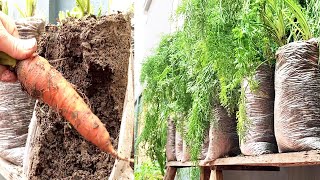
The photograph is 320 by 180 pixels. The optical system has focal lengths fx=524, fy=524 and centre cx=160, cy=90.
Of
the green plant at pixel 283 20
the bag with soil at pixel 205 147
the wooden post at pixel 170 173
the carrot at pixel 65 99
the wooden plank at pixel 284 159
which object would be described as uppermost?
the green plant at pixel 283 20

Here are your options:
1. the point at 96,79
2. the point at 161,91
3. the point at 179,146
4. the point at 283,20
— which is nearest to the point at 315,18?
the point at 283,20

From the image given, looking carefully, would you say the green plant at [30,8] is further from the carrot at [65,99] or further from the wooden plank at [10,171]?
the wooden plank at [10,171]

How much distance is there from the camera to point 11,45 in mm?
1237

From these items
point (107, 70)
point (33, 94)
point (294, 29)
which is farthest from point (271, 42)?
point (33, 94)

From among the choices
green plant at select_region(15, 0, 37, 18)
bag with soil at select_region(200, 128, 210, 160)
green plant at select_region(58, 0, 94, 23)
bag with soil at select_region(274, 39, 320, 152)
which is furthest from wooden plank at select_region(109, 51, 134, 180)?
bag with soil at select_region(200, 128, 210, 160)

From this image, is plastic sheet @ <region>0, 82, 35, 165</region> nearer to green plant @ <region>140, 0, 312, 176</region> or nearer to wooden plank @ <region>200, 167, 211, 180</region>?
green plant @ <region>140, 0, 312, 176</region>

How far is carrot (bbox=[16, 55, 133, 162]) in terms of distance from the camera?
50.3 inches

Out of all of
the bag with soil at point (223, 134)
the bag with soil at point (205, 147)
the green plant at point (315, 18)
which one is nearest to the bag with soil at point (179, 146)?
the bag with soil at point (205, 147)

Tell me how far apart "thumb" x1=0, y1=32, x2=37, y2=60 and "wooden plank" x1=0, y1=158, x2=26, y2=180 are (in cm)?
27

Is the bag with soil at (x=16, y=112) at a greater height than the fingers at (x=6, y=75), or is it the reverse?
the fingers at (x=6, y=75)

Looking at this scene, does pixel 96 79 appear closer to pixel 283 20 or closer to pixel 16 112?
pixel 16 112

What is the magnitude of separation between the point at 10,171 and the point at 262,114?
0.64 meters

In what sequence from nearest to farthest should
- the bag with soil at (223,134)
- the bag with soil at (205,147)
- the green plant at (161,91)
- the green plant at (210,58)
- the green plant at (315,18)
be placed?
the green plant at (315,18) < the green plant at (210,58) < the bag with soil at (223,134) < the bag with soil at (205,147) < the green plant at (161,91)

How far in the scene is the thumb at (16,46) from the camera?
4.05ft
